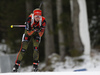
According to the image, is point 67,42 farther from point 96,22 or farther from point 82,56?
point 96,22

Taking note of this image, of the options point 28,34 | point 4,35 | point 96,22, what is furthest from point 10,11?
point 28,34

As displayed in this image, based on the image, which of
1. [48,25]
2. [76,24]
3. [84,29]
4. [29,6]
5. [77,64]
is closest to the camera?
[84,29]

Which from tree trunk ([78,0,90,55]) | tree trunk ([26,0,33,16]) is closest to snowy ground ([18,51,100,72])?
tree trunk ([78,0,90,55])

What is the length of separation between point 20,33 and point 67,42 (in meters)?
4.23

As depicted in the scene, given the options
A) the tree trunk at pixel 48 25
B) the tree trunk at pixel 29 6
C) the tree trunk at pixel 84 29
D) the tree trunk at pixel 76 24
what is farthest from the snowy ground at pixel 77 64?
the tree trunk at pixel 29 6

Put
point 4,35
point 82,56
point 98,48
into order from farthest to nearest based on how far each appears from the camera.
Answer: point 4,35 < point 98,48 < point 82,56

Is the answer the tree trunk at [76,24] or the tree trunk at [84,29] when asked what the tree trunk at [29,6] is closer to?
the tree trunk at [76,24]

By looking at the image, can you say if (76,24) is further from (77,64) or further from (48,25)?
(48,25)

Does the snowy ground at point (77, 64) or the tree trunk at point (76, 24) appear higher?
the tree trunk at point (76, 24)

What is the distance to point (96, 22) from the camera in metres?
11.7

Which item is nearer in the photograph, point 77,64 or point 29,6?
point 77,64

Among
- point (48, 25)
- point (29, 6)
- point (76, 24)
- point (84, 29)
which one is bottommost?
point (84, 29)

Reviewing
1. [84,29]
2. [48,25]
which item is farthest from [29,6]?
[84,29]

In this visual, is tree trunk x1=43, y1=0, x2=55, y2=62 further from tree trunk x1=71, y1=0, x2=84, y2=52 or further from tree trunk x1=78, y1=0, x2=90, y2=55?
tree trunk x1=78, y1=0, x2=90, y2=55
